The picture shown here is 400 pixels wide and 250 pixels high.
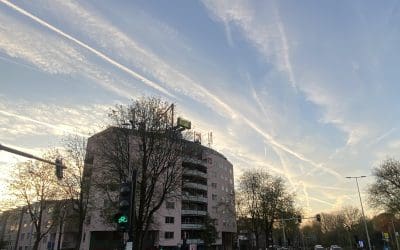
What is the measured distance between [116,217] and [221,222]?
83.4m

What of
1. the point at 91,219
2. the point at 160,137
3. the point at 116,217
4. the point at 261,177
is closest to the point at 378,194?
the point at 261,177

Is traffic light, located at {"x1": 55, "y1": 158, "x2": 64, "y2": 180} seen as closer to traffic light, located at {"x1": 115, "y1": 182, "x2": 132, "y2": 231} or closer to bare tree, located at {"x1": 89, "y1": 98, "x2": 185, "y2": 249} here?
traffic light, located at {"x1": 115, "y1": 182, "x2": 132, "y2": 231}

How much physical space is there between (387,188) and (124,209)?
197 feet

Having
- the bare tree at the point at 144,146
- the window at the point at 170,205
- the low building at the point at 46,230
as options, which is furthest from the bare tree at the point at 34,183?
the window at the point at 170,205

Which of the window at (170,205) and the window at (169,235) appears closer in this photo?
the window at (170,205)

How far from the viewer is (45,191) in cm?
4384

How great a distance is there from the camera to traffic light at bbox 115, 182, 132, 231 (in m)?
9.85

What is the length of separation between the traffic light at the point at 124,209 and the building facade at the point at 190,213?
23599 mm

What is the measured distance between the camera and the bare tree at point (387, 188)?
5681 cm

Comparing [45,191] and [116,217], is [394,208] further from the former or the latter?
[116,217]

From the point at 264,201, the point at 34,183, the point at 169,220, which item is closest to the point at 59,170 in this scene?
the point at 34,183

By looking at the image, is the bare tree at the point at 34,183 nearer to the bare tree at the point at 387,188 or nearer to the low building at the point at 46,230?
the low building at the point at 46,230

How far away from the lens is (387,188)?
57812mm

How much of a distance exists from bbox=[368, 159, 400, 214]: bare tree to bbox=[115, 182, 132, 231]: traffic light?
5931 cm
